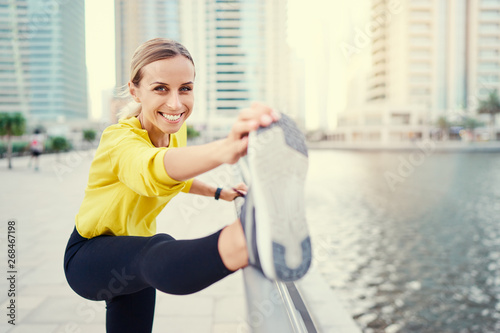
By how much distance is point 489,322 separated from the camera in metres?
4.59

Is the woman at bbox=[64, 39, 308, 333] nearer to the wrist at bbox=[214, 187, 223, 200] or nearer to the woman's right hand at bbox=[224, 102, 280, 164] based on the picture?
the woman's right hand at bbox=[224, 102, 280, 164]

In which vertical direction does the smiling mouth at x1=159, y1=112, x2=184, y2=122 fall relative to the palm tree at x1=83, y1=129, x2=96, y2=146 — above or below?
below

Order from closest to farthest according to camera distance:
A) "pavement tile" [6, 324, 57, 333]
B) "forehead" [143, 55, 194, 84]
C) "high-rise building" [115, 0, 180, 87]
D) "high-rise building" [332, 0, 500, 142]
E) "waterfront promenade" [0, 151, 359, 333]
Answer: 1. "forehead" [143, 55, 194, 84]
2. "pavement tile" [6, 324, 57, 333]
3. "waterfront promenade" [0, 151, 359, 333]
4. "high-rise building" [332, 0, 500, 142]
5. "high-rise building" [115, 0, 180, 87]

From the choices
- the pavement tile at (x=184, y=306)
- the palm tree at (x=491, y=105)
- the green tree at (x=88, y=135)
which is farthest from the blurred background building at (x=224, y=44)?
the pavement tile at (x=184, y=306)

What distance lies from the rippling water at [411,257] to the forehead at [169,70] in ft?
14.2

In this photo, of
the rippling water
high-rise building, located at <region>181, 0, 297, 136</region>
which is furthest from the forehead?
high-rise building, located at <region>181, 0, 297, 136</region>

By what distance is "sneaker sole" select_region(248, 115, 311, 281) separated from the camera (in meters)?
0.65

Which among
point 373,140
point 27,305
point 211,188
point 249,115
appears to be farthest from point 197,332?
point 373,140

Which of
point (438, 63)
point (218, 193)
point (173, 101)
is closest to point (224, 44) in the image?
point (438, 63)

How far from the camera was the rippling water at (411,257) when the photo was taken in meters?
4.75

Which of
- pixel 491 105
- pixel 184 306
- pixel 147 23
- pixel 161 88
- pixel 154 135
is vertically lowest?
pixel 184 306

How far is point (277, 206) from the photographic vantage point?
0.68m

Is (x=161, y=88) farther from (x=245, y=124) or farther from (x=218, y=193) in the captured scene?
(x=218, y=193)

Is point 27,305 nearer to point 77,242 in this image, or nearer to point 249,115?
point 77,242
